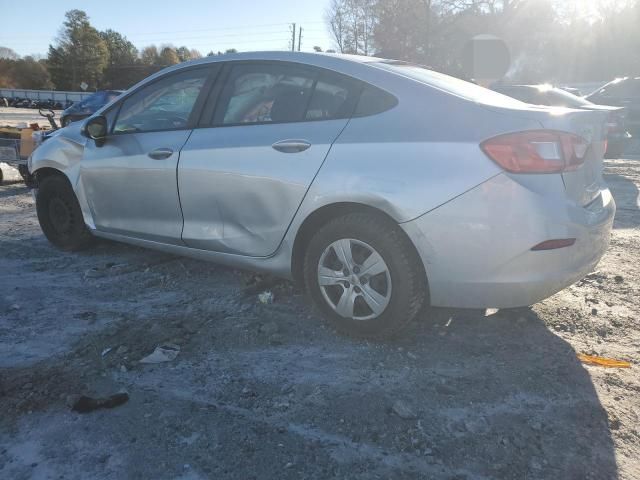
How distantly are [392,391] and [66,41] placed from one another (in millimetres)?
76847

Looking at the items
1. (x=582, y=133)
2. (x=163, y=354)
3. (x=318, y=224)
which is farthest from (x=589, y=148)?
(x=163, y=354)

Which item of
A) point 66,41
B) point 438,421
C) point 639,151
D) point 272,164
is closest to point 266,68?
point 272,164

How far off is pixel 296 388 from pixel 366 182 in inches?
45.4

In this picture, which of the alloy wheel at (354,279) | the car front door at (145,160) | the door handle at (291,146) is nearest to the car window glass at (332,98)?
the door handle at (291,146)

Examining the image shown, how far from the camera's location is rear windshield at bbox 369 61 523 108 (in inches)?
119

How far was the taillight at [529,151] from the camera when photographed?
2.68 m

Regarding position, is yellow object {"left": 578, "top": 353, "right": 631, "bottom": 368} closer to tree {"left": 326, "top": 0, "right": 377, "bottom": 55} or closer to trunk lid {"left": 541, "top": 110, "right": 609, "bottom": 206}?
trunk lid {"left": 541, "top": 110, "right": 609, "bottom": 206}

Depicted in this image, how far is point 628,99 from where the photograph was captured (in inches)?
580

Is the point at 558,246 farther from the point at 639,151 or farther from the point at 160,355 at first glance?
the point at 639,151

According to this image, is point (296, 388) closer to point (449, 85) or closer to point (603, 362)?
point (603, 362)

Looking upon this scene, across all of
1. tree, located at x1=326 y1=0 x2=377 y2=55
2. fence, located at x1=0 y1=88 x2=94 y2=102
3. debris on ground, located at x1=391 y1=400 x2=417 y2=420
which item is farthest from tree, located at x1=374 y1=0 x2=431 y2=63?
debris on ground, located at x1=391 y1=400 x2=417 y2=420

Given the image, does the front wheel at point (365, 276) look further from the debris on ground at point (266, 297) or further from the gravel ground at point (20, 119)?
the gravel ground at point (20, 119)

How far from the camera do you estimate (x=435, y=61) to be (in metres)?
41.2

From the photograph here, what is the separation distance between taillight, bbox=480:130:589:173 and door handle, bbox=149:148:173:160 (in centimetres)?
220
